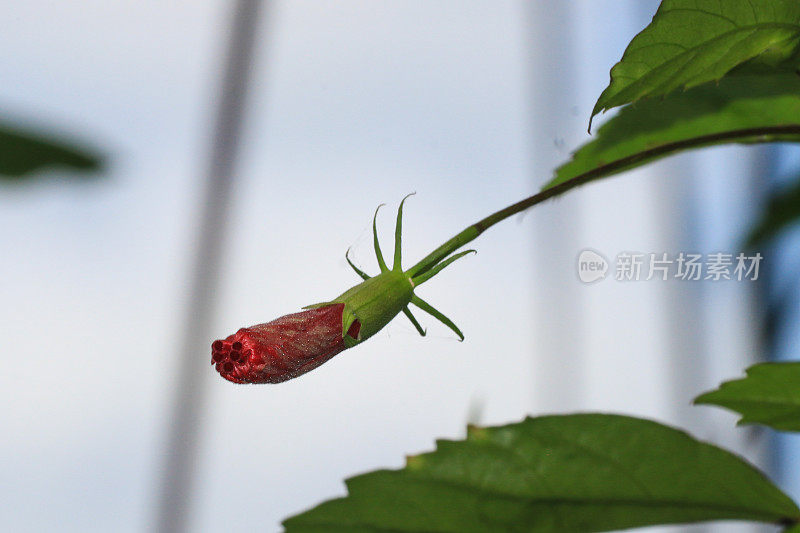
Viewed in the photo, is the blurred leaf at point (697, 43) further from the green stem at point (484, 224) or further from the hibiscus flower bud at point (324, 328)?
the hibiscus flower bud at point (324, 328)

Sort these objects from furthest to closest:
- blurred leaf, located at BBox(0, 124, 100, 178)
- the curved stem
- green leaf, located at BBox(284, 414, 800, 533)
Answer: blurred leaf, located at BBox(0, 124, 100, 178) < the curved stem < green leaf, located at BBox(284, 414, 800, 533)

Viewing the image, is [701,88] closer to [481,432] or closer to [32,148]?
[481,432]

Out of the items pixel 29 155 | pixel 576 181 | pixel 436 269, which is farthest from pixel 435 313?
pixel 29 155

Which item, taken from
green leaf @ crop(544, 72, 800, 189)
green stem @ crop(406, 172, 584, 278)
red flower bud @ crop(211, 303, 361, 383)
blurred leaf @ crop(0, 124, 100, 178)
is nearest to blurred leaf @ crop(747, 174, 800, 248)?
green leaf @ crop(544, 72, 800, 189)

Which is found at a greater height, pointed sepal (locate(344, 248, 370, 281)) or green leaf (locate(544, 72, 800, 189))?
green leaf (locate(544, 72, 800, 189))

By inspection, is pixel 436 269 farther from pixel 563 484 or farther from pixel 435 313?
pixel 563 484

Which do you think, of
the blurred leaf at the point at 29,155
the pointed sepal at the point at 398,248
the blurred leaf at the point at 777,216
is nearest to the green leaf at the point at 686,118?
the pointed sepal at the point at 398,248

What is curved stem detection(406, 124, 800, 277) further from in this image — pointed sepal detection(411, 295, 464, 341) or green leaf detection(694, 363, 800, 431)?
green leaf detection(694, 363, 800, 431)
